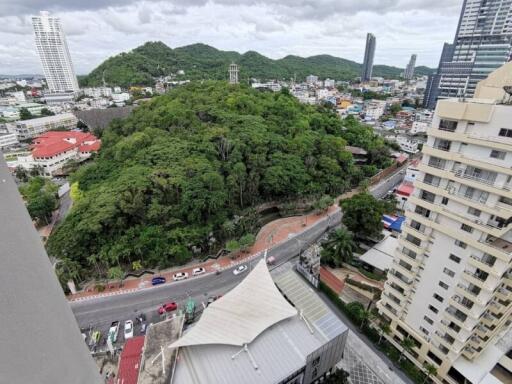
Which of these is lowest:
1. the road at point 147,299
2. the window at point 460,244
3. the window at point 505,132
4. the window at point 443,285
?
the road at point 147,299

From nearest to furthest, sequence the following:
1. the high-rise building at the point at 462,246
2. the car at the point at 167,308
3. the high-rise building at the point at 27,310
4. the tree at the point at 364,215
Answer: the high-rise building at the point at 27,310 < the high-rise building at the point at 462,246 < the car at the point at 167,308 < the tree at the point at 364,215

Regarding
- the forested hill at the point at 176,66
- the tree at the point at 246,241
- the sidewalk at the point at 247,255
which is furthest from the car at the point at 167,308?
the forested hill at the point at 176,66

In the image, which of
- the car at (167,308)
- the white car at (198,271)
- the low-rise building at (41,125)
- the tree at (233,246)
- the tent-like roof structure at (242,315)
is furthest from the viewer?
the low-rise building at (41,125)

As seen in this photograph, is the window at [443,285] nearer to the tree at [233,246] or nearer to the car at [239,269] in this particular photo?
the car at [239,269]

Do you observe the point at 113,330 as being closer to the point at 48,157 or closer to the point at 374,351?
the point at 374,351

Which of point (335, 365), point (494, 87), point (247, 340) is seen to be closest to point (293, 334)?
point (247, 340)

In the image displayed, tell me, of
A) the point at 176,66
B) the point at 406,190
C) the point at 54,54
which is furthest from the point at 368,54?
the point at 54,54

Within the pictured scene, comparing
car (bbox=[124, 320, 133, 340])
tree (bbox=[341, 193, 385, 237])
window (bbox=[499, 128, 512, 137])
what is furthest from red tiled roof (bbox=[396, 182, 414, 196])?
car (bbox=[124, 320, 133, 340])
